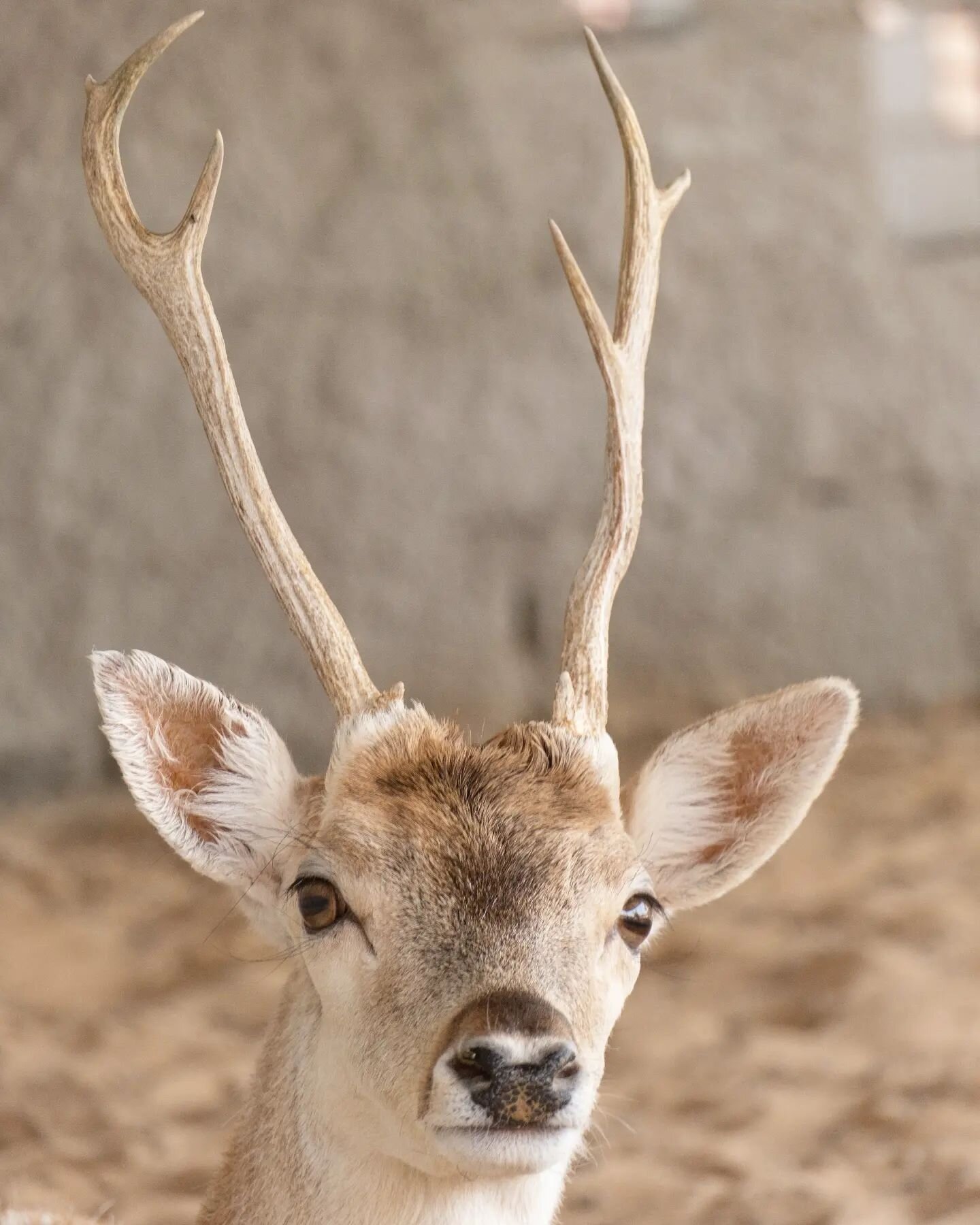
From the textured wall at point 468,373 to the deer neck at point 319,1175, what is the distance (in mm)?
3307

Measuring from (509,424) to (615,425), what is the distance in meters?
3.24

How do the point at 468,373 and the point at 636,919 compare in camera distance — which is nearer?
the point at 636,919

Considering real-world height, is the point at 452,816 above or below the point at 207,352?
below

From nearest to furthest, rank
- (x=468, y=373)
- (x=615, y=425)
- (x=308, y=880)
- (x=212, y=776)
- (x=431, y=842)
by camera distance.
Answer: (x=431, y=842)
(x=308, y=880)
(x=212, y=776)
(x=615, y=425)
(x=468, y=373)

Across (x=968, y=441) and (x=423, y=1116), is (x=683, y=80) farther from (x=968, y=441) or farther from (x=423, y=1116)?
(x=423, y=1116)

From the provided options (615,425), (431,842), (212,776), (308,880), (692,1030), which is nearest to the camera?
(431,842)

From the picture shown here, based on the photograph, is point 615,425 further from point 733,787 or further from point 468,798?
point 468,798

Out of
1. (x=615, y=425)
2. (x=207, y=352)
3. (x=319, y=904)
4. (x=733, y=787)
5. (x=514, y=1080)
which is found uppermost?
(x=615, y=425)

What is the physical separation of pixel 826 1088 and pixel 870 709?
2729mm

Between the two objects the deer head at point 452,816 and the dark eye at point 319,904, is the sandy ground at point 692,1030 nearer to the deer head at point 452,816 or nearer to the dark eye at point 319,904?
the deer head at point 452,816

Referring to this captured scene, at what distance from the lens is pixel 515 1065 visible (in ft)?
6.42

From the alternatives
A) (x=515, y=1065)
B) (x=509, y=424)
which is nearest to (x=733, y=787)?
(x=515, y=1065)

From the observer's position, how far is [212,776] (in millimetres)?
2588

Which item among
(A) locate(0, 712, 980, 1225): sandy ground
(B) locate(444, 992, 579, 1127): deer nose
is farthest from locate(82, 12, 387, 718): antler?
(A) locate(0, 712, 980, 1225): sandy ground
